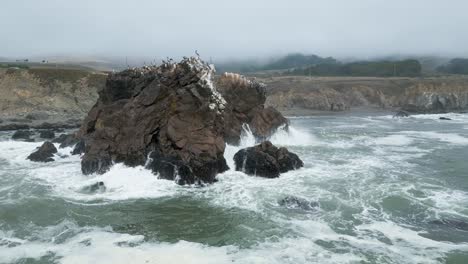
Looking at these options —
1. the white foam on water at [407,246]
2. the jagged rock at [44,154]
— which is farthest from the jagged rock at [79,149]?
the white foam on water at [407,246]

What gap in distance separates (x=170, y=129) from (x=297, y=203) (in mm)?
9501

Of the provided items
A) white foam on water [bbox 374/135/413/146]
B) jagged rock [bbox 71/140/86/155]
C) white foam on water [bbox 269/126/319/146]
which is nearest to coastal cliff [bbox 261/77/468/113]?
white foam on water [bbox 374/135/413/146]

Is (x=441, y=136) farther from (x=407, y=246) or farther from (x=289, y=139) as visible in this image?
(x=407, y=246)

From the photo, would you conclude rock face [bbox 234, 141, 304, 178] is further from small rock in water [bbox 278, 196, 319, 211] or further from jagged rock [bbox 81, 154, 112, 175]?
jagged rock [bbox 81, 154, 112, 175]

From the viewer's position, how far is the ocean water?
16312mm

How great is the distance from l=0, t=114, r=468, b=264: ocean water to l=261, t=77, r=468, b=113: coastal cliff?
59.7 meters

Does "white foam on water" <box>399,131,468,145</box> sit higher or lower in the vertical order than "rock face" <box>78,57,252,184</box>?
lower

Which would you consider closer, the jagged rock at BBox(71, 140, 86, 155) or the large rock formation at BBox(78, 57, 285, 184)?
the large rock formation at BBox(78, 57, 285, 184)

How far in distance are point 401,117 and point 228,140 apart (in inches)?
1917

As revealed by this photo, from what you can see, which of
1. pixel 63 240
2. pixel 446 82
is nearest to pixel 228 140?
pixel 63 240

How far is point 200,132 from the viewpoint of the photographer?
27578mm

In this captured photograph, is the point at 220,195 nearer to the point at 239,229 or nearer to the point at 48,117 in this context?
the point at 239,229

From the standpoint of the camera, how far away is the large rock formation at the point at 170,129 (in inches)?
1038

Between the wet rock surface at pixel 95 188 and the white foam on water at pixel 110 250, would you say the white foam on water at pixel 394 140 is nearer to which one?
the wet rock surface at pixel 95 188
